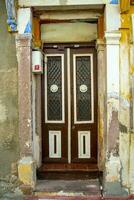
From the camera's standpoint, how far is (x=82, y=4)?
6402 mm

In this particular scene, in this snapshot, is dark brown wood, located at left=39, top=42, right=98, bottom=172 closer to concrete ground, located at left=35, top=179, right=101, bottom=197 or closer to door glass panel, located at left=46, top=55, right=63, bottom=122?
door glass panel, located at left=46, top=55, right=63, bottom=122

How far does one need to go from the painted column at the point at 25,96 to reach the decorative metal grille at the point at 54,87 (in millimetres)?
897

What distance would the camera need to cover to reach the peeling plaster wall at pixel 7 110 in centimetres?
666

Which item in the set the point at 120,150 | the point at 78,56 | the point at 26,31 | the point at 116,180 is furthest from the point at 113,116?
the point at 26,31

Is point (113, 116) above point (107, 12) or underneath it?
underneath

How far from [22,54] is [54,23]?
3.65ft

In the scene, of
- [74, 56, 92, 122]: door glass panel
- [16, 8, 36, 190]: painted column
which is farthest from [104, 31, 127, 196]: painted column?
[16, 8, 36, 190]: painted column

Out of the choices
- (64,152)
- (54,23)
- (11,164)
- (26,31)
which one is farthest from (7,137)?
(54,23)

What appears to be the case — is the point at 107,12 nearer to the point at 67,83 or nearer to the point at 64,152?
the point at 67,83

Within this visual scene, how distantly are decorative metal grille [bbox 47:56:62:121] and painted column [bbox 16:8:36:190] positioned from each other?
0.90 meters

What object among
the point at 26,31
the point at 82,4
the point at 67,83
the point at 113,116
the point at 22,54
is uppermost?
the point at 82,4

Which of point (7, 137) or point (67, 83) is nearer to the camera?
point (7, 137)

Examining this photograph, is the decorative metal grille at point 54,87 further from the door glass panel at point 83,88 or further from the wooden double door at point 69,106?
the door glass panel at point 83,88

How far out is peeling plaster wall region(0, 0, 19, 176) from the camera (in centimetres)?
666
